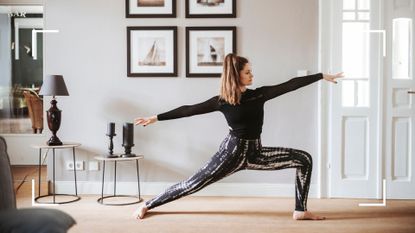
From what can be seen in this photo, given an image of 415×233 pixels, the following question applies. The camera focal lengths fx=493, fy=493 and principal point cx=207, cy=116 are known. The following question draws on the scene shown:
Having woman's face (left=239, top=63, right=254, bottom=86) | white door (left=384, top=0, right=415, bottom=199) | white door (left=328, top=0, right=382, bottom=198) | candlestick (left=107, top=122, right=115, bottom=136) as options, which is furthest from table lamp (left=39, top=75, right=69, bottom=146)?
white door (left=384, top=0, right=415, bottom=199)

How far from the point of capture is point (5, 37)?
20.8 ft

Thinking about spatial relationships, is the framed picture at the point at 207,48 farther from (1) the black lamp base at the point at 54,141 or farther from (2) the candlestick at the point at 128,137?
(1) the black lamp base at the point at 54,141

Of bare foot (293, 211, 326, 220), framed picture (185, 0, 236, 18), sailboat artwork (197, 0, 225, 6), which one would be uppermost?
sailboat artwork (197, 0, 225, 6)

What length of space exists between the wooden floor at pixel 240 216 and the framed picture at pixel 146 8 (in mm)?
1791

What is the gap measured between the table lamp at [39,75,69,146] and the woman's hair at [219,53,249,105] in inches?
63.3

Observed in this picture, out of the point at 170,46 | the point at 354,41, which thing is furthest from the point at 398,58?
the point at 170,46

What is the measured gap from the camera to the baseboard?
15.9 feet

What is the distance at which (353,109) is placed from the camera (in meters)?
4.77

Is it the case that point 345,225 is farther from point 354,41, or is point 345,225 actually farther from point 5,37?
point 5,37

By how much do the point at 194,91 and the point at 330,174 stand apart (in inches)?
61.3

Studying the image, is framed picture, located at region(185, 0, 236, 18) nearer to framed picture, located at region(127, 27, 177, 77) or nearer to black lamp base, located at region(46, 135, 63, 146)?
framed picture, located at region(127, 27, 177, 77)

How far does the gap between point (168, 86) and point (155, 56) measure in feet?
1.06

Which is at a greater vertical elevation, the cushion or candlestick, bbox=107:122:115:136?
candlestick, bbox=107:122:115:136

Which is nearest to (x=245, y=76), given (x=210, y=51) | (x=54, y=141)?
(x=210, y=51)
